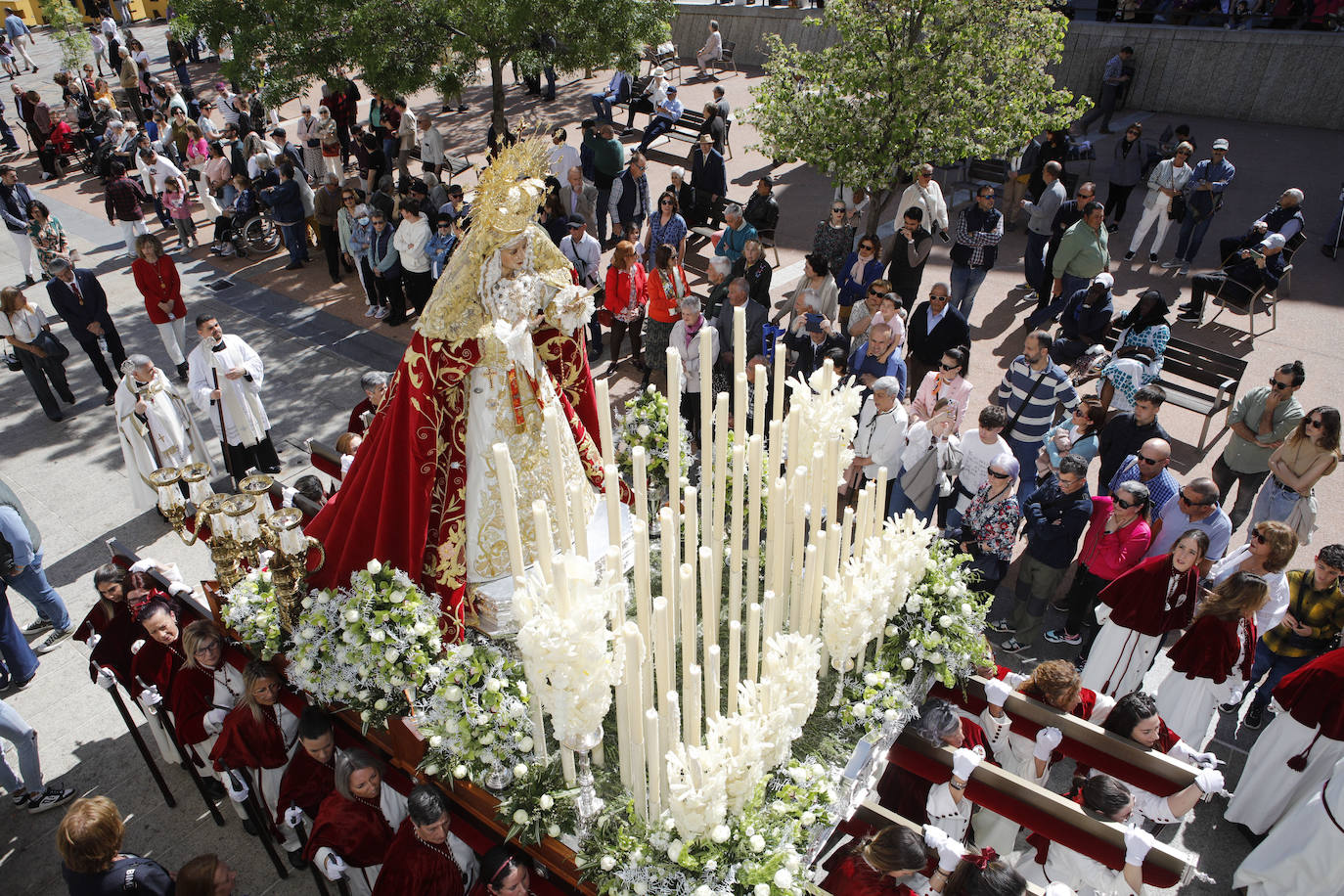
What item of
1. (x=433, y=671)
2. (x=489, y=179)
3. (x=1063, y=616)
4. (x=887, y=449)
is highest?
(x=489, y=179)

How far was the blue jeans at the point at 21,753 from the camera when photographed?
5398 mm

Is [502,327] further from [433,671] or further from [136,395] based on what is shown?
[136,395]

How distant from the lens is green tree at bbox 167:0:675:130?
10.8 metres

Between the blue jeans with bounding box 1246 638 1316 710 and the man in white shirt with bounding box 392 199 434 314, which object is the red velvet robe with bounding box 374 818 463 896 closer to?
the blue jeans with bounding box 1246 638 1316 710

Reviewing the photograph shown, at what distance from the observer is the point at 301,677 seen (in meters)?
4.40

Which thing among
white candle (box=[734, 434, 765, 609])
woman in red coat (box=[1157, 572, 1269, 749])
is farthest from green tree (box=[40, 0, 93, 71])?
woman in red coat (box=[1157, 572, 1269, 749])

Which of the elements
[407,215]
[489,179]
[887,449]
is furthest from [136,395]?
[887,449]

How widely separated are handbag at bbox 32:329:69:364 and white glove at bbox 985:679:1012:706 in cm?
964

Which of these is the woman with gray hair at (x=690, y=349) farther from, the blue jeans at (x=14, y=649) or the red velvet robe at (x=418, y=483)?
the blue jeans at (x=14, y=649)

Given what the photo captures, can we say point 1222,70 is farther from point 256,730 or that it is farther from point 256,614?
point 256,730

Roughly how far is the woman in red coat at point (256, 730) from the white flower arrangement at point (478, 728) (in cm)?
121

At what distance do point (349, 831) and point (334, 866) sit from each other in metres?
0.22

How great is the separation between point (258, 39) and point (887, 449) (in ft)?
33.7

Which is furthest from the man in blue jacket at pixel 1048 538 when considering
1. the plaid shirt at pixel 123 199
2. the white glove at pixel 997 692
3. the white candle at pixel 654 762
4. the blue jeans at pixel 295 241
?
the plaid shirt at pixel 123 199
